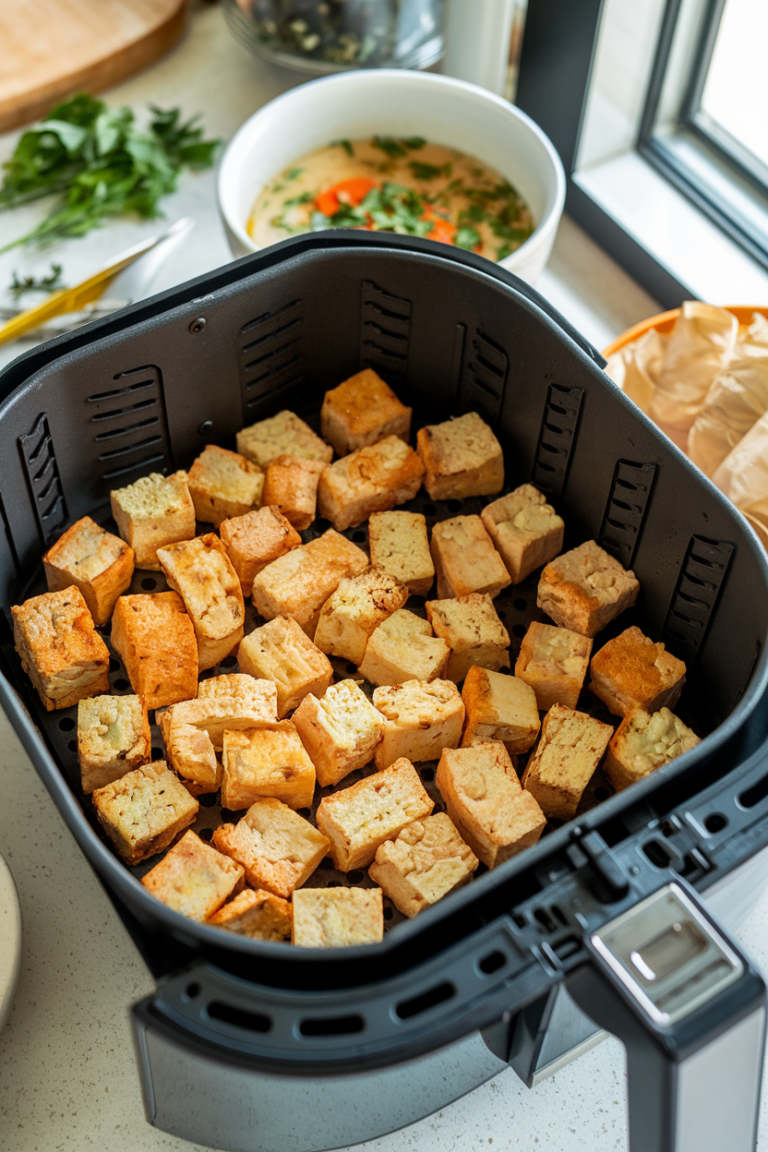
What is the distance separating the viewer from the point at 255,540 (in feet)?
3.41

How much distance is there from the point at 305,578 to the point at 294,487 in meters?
0.10

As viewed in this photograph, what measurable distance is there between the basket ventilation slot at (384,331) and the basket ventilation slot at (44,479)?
1.07 ft

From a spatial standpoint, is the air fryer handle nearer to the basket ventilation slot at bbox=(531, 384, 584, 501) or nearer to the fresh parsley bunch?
the basket ventilation slot at bbox=(531, 384, 584, 501)

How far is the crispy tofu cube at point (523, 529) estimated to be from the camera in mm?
1034

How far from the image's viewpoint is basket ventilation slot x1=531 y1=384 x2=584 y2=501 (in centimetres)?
100

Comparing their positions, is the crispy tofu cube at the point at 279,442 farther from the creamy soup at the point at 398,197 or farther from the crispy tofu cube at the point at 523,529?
the creamy soup at the point at 398,197

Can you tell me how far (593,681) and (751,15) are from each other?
0.88 m

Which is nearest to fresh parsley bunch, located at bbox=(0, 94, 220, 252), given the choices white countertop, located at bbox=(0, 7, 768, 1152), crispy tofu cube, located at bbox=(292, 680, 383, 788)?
white countertop, located at bbox=(0, 7, 768, 1152)

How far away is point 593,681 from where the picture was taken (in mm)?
983

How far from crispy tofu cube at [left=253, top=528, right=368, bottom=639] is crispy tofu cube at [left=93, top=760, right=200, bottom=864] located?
0.63ft

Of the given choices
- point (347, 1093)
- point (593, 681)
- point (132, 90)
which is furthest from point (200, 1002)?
point (132, 90)

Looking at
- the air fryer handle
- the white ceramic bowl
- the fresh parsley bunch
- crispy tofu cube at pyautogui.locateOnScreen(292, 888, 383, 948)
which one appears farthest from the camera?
the fresh parsley bunch

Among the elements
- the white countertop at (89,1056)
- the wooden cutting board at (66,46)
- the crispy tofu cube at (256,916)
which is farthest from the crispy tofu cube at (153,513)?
the wooden cutting board at (66,46)

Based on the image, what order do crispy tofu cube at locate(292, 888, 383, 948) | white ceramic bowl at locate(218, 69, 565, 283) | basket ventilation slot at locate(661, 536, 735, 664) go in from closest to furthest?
1. crispy tofu cube at locate(292, 888, 383, 948)
2. basket ventilation slot at locate(661, 536, 735, 664)
3. white ceramic bowl at locate(218, 69, 565, 283)
